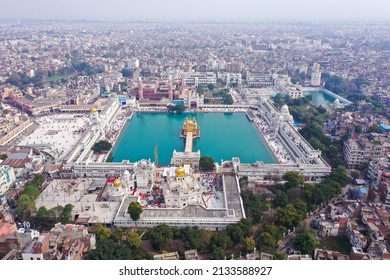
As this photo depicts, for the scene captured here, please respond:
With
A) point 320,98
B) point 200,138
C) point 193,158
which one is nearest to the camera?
point 193,158

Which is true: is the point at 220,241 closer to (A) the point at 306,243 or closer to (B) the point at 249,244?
(B) the point at 249,244

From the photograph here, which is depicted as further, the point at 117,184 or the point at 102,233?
the point at 117,184

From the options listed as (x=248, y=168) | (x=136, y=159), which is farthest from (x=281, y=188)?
(x=136, y=159)

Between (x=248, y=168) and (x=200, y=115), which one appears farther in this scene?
(x=200, y=115)

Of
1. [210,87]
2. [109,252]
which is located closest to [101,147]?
[109,252]

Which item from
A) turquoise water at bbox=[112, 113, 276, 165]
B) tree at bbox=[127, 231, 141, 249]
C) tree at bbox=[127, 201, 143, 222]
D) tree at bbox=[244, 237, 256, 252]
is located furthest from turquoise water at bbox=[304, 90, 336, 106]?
tree at bbox=[127, 231, 141, 249]

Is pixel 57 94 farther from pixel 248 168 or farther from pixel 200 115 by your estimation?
pixel 248 168

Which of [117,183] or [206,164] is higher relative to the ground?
[117,183]
